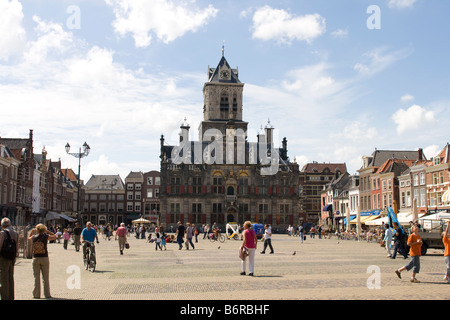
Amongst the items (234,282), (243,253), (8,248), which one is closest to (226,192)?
(243,253)

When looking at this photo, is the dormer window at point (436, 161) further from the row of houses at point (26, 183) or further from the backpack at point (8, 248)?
the backpack at point (8, 248)

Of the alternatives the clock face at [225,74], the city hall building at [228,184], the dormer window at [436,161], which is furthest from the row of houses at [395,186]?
the clock face at [225,74]

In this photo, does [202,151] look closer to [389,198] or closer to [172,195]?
[172,195]

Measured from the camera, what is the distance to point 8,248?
34.3 feet

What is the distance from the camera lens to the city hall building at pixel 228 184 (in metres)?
76.3

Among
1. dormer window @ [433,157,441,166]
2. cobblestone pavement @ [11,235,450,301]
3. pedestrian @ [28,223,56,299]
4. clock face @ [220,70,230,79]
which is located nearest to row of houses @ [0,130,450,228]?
dormer window @ [433,157,441,166]

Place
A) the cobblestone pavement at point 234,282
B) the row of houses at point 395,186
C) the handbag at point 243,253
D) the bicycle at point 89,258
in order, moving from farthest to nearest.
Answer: the row of houses at point 395,186, the bicycle at point 89,258, the handbag at point 243,253, the cobblestone pavement at point 234,282

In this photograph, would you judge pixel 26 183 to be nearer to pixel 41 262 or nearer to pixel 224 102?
pixel 224 102

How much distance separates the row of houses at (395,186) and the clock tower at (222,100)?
2118 centimetres

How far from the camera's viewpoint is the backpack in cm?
1042

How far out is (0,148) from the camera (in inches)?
1956

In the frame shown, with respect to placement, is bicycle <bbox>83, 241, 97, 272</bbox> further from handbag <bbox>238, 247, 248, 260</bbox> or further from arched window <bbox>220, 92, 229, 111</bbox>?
arched window <bbox>220, 92, 229, 111</bbox>

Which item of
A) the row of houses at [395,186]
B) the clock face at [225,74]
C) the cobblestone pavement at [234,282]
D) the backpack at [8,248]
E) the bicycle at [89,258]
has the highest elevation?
the clock face at [225,74]
